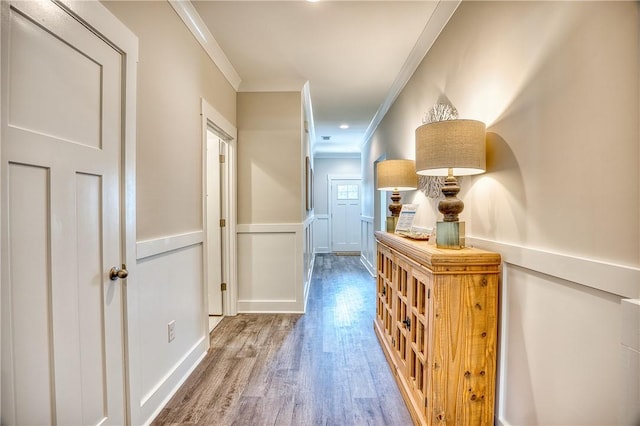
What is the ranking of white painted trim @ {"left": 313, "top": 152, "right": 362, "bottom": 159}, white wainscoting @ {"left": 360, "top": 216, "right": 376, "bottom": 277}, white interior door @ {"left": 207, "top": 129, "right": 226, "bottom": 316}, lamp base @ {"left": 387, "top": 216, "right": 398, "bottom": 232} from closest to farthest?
1. lamp base @ {"left": 387, "top": 216, "right": 398, "bottom": 232}
2. white interior door @ {"left": 207, "top": 129, "right": 226, "bottom": 316}
3. white wainscoting @ {"left": 360, "top": 216, "right": 376, "bottom": 277}
4. white painted trim @ {"left": 313, "top": 152, "right": 362, "bottom": 159}

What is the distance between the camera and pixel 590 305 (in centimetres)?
91

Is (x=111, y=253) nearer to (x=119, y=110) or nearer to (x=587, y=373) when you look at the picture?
(x=119, y=110)

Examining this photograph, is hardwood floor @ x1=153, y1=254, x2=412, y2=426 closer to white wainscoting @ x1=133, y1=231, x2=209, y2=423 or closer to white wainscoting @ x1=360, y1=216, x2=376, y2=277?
white wainscoting @ x1=133, y1=231, x2=209, y2=423

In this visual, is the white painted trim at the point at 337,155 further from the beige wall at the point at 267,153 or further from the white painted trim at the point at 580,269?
the white painted trim at the point at 580,269

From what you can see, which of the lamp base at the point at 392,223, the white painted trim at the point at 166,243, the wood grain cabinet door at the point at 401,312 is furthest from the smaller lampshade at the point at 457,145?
the white painted trim at the point at 166,243

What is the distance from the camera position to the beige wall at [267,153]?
306 centimetres

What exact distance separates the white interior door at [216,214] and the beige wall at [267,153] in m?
0.20

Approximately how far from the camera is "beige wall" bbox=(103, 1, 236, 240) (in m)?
1.46

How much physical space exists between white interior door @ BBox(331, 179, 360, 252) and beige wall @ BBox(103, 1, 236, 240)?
499 centimetres

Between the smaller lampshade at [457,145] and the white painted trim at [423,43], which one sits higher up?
the white painted trim at [423,43]

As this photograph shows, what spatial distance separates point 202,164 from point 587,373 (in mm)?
2310

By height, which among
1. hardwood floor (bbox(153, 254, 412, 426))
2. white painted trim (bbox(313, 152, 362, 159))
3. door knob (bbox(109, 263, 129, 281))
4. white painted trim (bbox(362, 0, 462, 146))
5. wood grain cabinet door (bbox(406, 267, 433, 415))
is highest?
white painted trim (bbox(313, 152, 362, 159))

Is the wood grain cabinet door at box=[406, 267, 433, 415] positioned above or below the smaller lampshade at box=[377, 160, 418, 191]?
below

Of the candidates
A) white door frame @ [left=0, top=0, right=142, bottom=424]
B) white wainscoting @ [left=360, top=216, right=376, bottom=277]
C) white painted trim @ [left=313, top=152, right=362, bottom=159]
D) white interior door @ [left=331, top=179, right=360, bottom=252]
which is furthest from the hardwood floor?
white painted trim @ [left=313, top=152, right=362, bottom=159]
